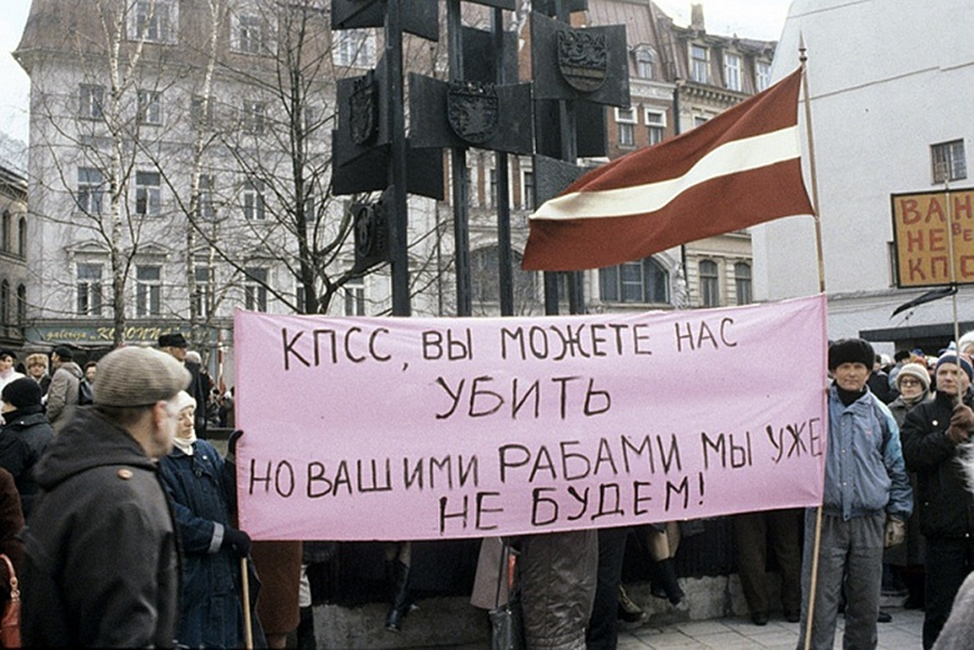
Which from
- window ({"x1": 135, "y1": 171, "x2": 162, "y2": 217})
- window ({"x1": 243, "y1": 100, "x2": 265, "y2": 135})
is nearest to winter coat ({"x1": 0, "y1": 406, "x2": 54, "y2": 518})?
window ({"x1": 243, "y1": 100, "x2": 265, "y2": 135})

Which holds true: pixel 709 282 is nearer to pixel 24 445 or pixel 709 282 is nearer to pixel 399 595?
pixel 399 595

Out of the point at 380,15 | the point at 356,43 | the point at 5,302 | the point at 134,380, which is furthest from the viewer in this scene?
the point at 5,302

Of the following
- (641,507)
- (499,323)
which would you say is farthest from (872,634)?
(499,323)

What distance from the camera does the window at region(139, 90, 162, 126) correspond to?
2121 cm

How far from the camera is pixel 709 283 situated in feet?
151

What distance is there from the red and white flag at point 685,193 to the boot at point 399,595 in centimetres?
205

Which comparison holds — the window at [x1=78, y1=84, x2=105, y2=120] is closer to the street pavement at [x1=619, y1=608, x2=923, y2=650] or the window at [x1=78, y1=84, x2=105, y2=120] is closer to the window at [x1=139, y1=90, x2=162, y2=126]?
the window at [x1=139, y1=90, x2=162, y2=126]

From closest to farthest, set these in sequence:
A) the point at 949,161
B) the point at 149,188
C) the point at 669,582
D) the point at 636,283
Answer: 1. the point at 669,582
2. the point at 949,161
3. the point at 149,188
4. the point at 636,283

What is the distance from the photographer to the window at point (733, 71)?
48.9 meters

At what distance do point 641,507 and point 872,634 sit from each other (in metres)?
1.61

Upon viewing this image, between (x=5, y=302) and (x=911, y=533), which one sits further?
(x=5, y=302)

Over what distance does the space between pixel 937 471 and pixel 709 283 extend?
1598 inches

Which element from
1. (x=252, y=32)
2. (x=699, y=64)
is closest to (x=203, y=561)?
(x=252, y=32)

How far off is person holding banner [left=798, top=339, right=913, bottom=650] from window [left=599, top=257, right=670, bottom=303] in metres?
37.2
